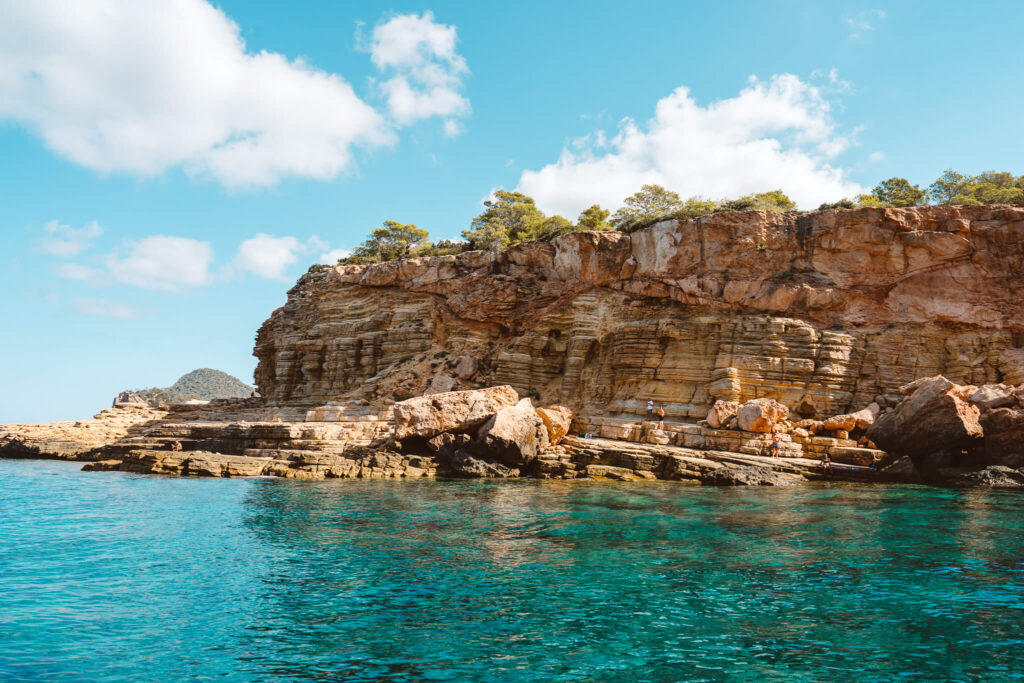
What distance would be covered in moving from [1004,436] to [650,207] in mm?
30346

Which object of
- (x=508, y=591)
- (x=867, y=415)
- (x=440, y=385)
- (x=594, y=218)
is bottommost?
(x=508, y=591)

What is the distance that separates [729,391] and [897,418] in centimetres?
816

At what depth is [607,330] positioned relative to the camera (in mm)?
41094

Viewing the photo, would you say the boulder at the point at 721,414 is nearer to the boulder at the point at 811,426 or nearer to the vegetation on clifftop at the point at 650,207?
the boulder at the point at 811,426

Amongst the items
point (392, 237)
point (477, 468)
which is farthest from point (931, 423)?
point (392, 237)

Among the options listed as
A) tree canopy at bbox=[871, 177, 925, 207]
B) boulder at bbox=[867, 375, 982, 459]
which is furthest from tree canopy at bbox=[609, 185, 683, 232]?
boulder at bbox=[867, 375, 982, 459]

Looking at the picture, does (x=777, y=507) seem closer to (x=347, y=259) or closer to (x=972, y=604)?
(x=972, y=604)

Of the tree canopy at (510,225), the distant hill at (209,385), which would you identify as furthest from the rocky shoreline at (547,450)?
the distant hill at (209,385)

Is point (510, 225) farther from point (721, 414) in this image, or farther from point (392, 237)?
point (721, 414)

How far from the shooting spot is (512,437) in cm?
2809

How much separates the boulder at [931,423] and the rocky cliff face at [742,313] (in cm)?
577

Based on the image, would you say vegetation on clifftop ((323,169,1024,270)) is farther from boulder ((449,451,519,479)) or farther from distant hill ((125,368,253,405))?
distant hill ((125,368,253,405))

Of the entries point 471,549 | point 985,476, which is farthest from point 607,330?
point 471,549

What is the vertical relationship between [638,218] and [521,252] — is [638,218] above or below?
above
